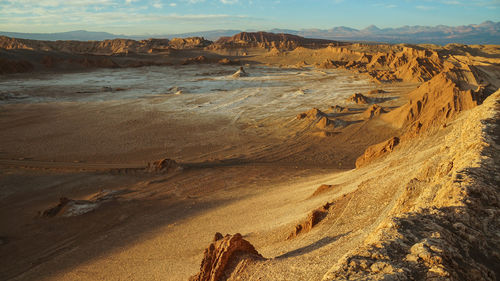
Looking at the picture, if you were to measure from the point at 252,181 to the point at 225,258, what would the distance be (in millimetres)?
6601

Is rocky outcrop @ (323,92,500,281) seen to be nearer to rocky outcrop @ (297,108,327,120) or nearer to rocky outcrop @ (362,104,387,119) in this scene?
rocky outcrop @ (297,108,327,120)

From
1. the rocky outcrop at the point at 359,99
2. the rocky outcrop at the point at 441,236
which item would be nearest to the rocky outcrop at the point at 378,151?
the rocky outcrop at the point at 441,236

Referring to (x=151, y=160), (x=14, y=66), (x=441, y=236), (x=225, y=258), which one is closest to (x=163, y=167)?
(x=151, y=160)

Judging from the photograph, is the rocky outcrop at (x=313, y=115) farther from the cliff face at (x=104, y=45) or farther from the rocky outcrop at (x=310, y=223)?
the cliff face at (x=104, y=45)

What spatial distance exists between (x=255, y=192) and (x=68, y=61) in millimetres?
36288

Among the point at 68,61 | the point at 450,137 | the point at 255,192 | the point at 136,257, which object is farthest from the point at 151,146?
the point at 68,61

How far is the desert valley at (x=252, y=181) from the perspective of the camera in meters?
3.17

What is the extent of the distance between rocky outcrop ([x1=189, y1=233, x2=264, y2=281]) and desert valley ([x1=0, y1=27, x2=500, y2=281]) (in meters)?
0.02

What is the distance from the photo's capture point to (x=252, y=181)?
1050 cm

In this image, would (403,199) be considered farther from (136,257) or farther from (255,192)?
(255,192)

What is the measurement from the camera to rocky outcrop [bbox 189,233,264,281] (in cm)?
385

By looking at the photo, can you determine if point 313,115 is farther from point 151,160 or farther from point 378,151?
point 151,160

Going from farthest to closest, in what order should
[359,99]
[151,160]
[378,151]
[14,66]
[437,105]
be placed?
[14,66] → [359,99] → [437,105] → [151,160] → [378,151]

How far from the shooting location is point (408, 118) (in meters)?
14.3
